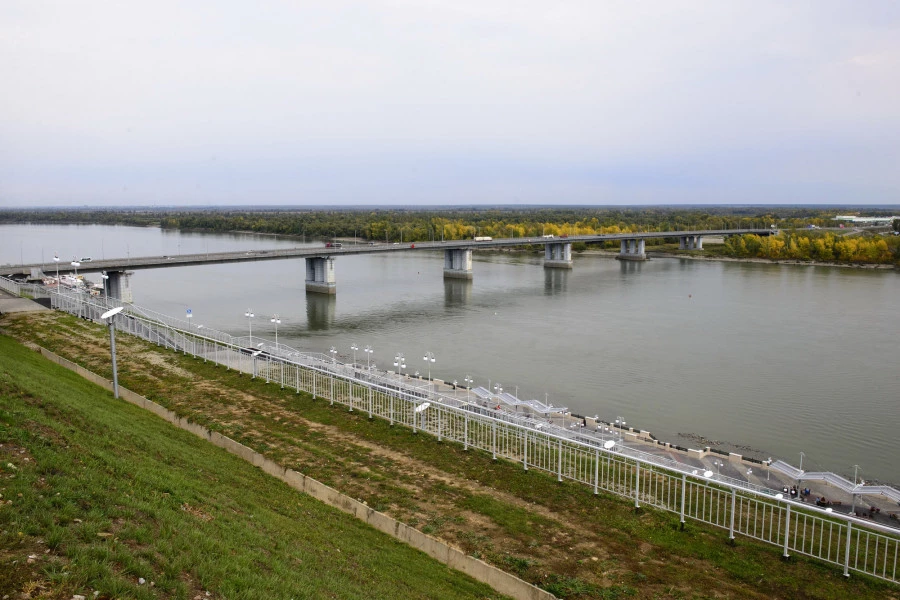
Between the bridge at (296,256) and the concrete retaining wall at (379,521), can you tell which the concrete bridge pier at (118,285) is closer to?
the bridge at (296,256)

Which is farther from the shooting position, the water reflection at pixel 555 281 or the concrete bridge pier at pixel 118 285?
the water reflection at pixel 555 281

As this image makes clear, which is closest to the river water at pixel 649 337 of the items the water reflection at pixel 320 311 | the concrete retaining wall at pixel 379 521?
the water reflection at pixel 320 311

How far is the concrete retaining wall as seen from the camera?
5.30 metres

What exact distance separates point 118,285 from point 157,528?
3111 cm

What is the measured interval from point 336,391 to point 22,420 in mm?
5436

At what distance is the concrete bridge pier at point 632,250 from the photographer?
65938mm

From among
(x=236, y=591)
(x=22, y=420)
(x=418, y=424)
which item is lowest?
(x=418, y=424)

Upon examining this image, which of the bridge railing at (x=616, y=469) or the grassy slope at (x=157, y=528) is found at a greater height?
the grassy slope at (x=157, y=528)

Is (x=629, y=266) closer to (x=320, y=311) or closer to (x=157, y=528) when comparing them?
(x=320, y=311)

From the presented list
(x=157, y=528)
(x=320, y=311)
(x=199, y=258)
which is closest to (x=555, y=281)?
(x=320, y=311)

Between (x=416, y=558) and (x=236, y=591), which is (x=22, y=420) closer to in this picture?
(x=236, y=591)

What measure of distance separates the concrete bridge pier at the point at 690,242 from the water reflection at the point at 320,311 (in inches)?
1973

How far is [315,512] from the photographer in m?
6.36

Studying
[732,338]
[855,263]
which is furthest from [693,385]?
[855,263]
